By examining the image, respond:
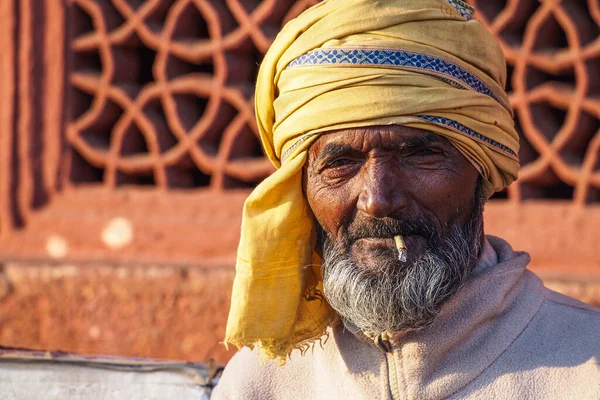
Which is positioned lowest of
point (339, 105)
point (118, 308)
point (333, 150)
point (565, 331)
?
point (118, 308)

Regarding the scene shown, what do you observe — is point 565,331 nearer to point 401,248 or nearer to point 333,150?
point 401,248

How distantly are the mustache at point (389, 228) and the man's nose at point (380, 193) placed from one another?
0.02 metres

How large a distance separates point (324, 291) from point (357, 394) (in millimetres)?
257

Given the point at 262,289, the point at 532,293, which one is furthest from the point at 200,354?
the point at 532,293

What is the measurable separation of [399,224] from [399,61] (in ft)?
1.18

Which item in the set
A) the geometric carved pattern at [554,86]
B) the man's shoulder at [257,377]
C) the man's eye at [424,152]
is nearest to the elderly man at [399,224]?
the man's eye at [424,152]

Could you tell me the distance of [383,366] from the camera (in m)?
2.12

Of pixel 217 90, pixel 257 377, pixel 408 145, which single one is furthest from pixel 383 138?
pixel 217 90

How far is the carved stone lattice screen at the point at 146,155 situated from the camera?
331 cm

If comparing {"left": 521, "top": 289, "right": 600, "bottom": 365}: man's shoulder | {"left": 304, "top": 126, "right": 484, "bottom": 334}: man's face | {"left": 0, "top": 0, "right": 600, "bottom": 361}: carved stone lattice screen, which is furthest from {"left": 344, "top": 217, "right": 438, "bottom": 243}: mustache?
{"left": 0, "top": 0, "right": 600, "bottom": 361}: carved stone lattice screen

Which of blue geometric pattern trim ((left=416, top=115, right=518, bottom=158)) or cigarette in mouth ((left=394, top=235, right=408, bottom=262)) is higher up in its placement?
blue geometric pattern trim ((left=416, top=115, right=518, bottom=158))

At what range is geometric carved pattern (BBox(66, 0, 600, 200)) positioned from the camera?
3211 millimetres

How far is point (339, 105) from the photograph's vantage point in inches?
80.3

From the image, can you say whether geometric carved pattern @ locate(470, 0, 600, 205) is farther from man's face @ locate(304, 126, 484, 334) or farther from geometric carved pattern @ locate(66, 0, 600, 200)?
man's face @ locate(304, 126, 484, 334)
